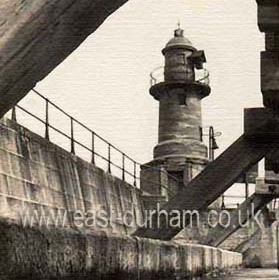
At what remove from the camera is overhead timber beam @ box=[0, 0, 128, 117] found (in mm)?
2855

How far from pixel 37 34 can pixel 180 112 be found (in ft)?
107

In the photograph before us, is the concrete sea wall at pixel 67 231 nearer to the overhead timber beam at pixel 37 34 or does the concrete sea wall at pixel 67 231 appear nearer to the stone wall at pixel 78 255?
the stone wall at pixel 78 255

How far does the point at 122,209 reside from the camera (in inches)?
792

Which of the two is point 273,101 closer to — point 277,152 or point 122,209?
point 277,152

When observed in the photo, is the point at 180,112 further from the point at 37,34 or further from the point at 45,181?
the point at 37,34

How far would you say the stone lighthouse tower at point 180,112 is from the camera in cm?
3409

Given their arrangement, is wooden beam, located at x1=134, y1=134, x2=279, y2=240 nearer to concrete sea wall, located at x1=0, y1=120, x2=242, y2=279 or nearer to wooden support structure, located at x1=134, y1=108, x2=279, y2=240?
wooden support structure, located at x1=134, y1=108, x2=279, y2=240

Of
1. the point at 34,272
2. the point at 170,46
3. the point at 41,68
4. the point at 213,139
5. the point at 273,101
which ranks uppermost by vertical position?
the point at 170,46

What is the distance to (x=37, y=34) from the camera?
293cm

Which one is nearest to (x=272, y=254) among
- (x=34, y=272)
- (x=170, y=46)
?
(x=170, y=46)

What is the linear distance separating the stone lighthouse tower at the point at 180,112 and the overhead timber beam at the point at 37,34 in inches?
1187

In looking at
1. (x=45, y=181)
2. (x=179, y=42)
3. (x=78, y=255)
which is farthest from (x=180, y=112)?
(x=78, y=255)

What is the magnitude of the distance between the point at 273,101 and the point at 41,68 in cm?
352

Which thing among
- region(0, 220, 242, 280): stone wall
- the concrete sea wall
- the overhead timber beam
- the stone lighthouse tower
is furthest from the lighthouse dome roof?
the overhead timber beam
